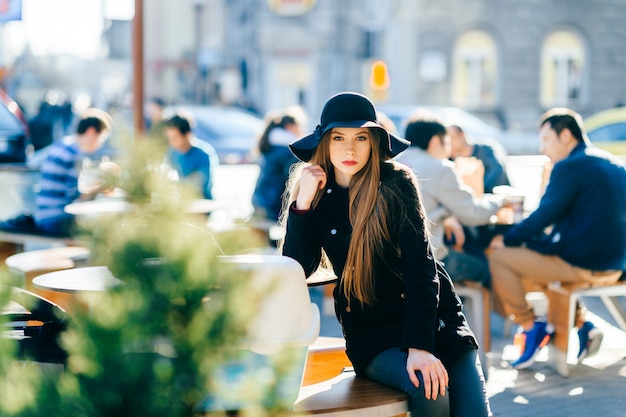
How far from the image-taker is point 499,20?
32.8 m

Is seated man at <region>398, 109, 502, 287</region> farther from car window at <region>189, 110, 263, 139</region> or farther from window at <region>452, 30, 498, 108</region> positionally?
window at <region>452, 30, 498, 108</region>

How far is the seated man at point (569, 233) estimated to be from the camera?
5.99 meters

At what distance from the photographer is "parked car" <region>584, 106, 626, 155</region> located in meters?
16.3

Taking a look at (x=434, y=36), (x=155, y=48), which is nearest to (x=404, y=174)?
(x=434, y=36)

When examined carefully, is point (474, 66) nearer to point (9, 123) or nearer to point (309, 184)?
point (9, 123)

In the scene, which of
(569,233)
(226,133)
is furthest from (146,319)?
(226,133)

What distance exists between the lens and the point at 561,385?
5816mm

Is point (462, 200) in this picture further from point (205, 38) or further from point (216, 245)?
point (205, 38)

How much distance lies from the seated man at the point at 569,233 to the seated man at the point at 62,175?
318cm

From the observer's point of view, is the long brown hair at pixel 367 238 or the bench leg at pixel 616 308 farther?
the bench leg at pixel 616 308

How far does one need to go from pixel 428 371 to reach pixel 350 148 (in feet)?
2.63

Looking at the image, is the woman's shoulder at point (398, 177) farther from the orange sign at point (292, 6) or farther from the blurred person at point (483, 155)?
the orange sign at point (292, 6)

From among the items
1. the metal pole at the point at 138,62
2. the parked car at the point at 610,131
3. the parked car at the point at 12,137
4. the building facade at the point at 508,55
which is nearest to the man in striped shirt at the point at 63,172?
the metal pole at the point at 138,62

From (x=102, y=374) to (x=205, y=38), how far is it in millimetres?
55824
